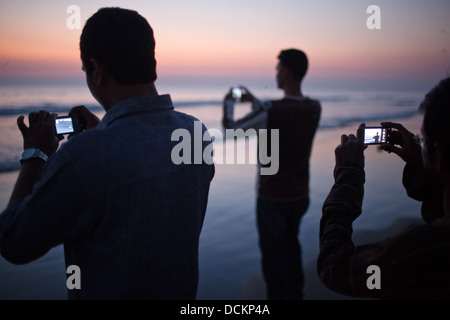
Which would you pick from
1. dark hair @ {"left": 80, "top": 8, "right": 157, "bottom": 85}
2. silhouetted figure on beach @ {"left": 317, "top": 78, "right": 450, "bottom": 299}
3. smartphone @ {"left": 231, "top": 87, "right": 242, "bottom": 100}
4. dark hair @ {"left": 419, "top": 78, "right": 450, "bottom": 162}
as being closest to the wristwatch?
dark hair @ {"left": 80, "top": 8, "right": 157, "bottom": 85}

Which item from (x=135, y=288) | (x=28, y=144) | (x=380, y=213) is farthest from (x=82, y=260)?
(x=380, y=213)

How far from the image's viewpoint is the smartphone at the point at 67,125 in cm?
151

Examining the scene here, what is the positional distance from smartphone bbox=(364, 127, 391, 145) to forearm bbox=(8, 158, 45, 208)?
1.31m

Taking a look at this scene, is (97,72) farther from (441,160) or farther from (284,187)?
(284,187)

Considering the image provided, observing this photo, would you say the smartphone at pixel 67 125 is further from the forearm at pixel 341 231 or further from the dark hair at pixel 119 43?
the forearm at pixel 341 231

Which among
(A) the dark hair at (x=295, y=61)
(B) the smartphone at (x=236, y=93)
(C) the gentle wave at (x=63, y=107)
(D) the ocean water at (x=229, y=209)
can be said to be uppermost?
(C) the gentle wave at (x=63, y=107)

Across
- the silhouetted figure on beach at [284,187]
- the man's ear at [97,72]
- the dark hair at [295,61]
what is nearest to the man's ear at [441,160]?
the man's ear at [97,72]

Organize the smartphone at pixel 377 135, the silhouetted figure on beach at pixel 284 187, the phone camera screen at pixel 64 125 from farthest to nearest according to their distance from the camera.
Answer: the silhouetted figure on beach at pixel 284 187
the smartphone at pixel 377 135
the phone camera screen at pixel 64 125

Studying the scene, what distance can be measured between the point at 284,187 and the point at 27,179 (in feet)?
6.85

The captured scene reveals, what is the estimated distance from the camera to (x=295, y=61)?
121 inches

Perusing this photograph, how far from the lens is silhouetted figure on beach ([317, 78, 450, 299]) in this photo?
3.28ft

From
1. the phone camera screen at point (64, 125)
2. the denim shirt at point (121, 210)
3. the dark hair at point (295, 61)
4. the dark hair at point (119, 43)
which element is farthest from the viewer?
the dark hair at point (295, 61)

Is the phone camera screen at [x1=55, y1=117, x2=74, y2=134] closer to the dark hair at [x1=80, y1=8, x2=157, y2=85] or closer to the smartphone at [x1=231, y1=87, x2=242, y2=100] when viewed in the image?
the dark hair at [x1=80, y1=8, x2=157, y2=85]

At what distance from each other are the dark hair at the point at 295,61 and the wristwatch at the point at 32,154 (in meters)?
2.30
